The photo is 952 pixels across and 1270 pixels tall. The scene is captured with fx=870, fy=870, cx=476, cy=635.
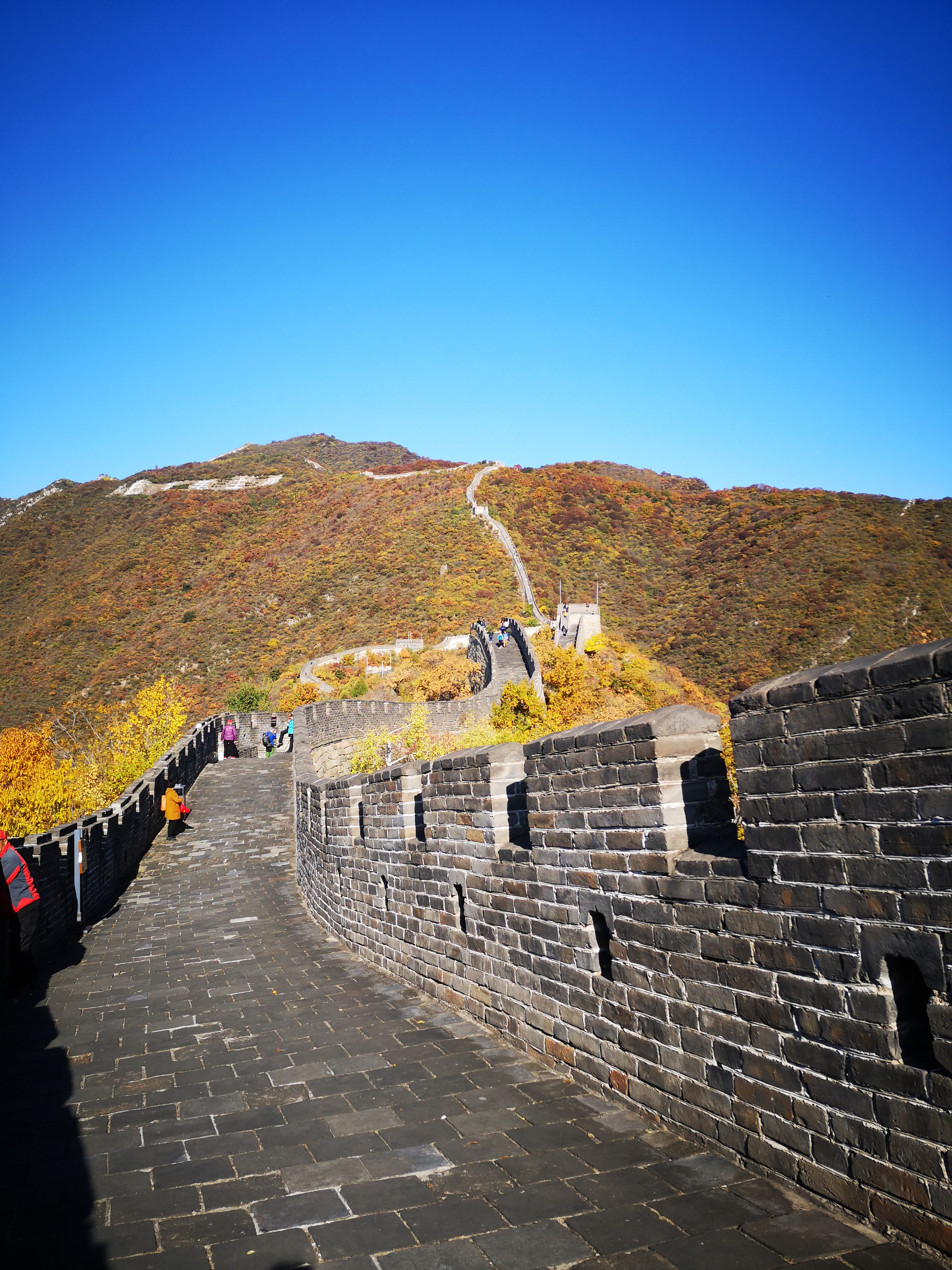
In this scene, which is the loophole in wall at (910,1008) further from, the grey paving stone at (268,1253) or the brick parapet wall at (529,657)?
the brick parapet wall at (529,657)

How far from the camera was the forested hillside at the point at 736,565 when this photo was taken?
155ft

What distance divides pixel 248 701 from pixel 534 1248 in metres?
35.8

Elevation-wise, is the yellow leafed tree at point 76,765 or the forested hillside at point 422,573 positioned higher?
the forested hillside at point 422,573

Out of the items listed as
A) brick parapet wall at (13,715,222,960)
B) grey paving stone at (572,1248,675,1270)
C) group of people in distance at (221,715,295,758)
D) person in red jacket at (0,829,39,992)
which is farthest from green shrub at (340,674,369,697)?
grey paving stone at (572,1248,675,1270)

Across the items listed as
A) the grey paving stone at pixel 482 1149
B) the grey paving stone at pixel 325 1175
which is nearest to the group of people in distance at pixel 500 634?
the grey paving stone at pixel 482 1149

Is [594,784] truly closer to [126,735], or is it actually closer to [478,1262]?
[478,1262]

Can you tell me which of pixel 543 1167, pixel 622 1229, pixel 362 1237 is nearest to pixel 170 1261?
A: pixel 362 1237

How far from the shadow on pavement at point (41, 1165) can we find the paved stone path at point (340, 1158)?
12mm

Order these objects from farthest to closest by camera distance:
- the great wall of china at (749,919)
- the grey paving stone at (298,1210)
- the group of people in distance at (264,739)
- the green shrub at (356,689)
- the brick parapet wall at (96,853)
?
the green shrub at (356,689) → the group of people in distance at (264,739) → the brick parapet wall at (96,853) → the grey paving stone at (298,1210) → the great wall of china at (749,919)

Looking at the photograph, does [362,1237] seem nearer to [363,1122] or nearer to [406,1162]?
[406,1162]

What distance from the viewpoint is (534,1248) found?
292cm

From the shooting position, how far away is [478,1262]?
287 centimetres

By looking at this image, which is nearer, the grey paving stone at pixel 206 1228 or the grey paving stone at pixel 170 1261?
the grey paving stone at pixel 170 1261

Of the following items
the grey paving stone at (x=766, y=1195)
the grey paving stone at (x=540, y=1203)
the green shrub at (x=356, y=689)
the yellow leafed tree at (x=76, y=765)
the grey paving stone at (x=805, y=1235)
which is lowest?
the grey paving stone at (x=540, y=1203)
